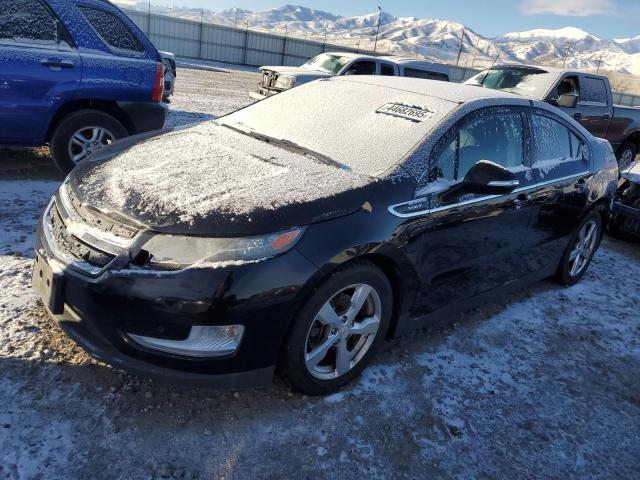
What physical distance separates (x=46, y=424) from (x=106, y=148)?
1.72 m

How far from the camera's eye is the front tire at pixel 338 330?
7.91ft

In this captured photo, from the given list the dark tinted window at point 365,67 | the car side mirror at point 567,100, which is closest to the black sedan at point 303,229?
the car side mirror at point 567,100

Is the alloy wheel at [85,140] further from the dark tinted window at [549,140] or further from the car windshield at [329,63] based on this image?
the car windshield at [329,63]

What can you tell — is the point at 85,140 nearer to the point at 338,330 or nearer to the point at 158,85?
the point at 158,85

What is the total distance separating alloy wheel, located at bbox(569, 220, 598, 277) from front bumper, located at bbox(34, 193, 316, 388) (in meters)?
3.11

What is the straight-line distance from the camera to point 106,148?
10.7 feet

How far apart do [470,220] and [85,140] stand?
403cm

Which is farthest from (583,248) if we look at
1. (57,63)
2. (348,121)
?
(57,63)

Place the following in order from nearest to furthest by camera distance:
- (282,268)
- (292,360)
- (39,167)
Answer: (282,268) → (292,360) → (39,167)

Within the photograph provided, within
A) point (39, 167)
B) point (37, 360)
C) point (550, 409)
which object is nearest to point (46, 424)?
point (37, 360)

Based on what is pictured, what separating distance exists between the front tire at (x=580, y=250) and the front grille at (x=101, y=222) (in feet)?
11.6

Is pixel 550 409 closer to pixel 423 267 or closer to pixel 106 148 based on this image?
pixel 423 267

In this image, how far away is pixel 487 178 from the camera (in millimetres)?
2906

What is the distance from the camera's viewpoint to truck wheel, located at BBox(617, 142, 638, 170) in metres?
10.4
